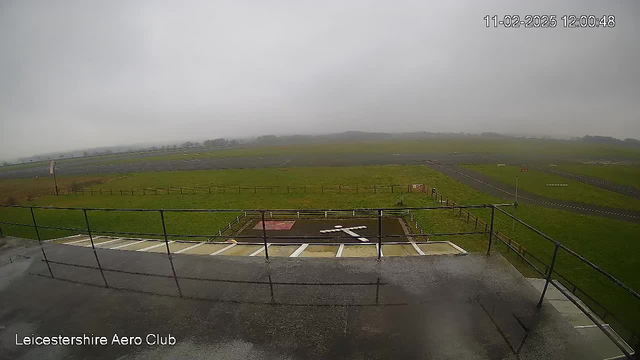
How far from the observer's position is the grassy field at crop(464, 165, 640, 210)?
27.5 m

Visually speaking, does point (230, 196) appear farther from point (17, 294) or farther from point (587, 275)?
point (587, 275)

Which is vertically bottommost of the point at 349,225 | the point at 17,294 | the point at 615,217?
the point at 615,217

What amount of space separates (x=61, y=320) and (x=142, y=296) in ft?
3.39

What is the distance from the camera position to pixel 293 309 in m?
3.80

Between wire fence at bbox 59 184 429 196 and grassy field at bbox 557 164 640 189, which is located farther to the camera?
grassy field at bbox 557 164 640 189

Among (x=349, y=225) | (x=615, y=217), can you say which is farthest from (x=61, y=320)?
(x=615, y=217)

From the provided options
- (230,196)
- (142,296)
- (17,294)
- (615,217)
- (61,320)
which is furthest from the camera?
(230,196)

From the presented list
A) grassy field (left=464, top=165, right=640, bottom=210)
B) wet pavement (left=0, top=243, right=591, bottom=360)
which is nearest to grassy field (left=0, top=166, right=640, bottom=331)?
grassy field (left=464, top=165, right=640, bottom=210)

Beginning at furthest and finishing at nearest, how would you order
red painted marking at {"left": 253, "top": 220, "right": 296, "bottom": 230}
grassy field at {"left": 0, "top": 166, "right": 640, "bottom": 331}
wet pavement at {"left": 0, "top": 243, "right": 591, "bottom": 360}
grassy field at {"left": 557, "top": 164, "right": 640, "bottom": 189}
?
grassy field at {"left": 557, "top": 164, "right": 640, "bottom": 189}, red painted marking at {"left": 253, "top": 220, "right": 296, "bottom": 230}, grassy field at {"left": 0, "top": 166, "right": 640, "bottom": 331}, wet pavement at {"left": 0, "top": 243, "right": 591, "bottom": 360}

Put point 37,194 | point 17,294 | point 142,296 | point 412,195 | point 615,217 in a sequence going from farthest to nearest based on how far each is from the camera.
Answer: point 37,194 → point 412,195 → point 615,217 → point 17,294 → point 142,296

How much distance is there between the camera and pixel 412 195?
92.6 feet

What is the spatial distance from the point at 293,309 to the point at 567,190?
4291cm

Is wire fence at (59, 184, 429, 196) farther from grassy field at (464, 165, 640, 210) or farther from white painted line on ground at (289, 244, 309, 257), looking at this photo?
white painted line on ground at (289, 244, 309, 257)

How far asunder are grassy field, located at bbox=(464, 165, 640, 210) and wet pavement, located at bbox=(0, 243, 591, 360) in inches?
1363
